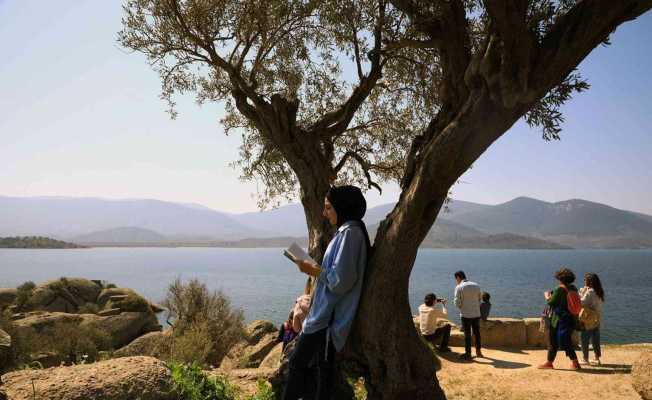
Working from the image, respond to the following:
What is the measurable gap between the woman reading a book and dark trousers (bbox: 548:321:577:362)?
7713mm

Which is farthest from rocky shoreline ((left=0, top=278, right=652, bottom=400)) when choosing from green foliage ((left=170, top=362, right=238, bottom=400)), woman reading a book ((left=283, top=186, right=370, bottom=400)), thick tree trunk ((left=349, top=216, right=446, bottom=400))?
woman reading a book ((left=283, top=186, right=370, bottom=400))

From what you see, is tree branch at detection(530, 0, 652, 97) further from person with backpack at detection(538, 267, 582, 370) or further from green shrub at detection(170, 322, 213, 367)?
green shrub at detection(170, 322, 213, 367)

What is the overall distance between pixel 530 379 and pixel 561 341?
132cm

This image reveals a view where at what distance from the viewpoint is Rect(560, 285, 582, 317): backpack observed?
10.2 metres

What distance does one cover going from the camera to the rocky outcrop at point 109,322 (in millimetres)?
22250

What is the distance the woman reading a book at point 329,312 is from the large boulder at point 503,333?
11.1 m

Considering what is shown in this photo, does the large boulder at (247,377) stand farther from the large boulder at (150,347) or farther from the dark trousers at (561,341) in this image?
the large boulder at (150,347)

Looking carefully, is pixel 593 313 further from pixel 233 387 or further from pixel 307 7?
pixel 307 7

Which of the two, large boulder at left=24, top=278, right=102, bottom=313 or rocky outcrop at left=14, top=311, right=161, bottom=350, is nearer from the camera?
rocky outcrop at left=14, top=311, right=161, bottom=350

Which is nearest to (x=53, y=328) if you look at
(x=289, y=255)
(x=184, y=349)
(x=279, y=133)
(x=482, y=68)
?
(x=184, y=349)

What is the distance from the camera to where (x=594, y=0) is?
475 cm

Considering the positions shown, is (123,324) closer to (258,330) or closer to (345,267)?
(258,330)

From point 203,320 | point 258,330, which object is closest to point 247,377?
point 203,320

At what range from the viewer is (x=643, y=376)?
8.08m
